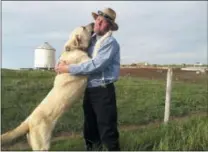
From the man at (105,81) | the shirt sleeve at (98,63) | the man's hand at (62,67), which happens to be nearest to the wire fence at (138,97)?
the man at (105,81)

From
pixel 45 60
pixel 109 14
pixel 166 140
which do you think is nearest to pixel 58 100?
pixel 109 14

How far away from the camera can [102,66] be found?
15.3 feet

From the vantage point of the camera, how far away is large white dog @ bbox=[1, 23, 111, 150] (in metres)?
4.42

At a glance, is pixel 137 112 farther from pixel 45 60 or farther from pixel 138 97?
pixel 45 60

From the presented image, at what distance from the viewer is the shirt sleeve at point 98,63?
14.9 feet

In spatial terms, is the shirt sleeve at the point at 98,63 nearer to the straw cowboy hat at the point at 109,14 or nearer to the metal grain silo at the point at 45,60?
the straw cowboy hat at the point at 109,14

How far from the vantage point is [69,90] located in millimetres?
4566

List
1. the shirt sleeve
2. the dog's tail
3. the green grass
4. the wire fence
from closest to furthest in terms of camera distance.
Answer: the dog's tail < the shirt sleeve < the green grass < the wire fence

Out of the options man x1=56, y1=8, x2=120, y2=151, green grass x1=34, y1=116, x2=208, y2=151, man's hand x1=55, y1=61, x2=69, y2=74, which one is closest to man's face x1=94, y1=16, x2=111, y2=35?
man x1=56, y1=8, x2=120, y2=151

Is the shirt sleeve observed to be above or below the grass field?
above

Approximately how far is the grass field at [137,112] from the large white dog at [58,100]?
1.21 meters

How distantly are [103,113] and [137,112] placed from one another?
195 inches

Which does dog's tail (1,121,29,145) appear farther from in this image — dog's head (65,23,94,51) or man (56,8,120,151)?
dog's head (65,23,94,51)

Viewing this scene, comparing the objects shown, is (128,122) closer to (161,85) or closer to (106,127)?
(106,127)
